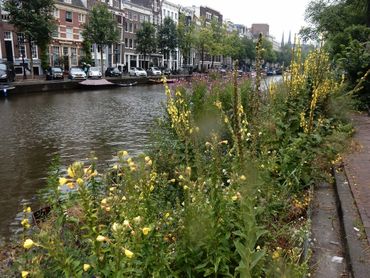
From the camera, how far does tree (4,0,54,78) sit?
107 feet

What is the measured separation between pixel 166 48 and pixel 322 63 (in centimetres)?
6226

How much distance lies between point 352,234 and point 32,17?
34425 millimetres

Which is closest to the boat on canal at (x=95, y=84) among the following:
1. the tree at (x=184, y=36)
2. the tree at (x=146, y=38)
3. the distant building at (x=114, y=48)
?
the distant building at (x=114, y=48)

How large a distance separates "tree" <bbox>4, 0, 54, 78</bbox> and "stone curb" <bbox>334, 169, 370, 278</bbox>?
32992 millimetres

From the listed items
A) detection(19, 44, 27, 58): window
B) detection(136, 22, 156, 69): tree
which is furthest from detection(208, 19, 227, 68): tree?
detection(19, 44, 27, 58): window

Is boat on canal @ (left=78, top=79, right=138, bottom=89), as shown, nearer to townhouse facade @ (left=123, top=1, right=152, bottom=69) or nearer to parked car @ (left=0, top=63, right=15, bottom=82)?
parked car @ (left=0, top=63, right=15, bottom=82)

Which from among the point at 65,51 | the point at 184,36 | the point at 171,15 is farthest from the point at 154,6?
the point at 65,51

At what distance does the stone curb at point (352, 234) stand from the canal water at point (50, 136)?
5258mm

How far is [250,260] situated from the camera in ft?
8.15

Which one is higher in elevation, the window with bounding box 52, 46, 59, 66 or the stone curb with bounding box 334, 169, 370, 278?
the window with bounding box 52, 46, 59, 66

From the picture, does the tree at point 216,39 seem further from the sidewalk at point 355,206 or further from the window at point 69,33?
the sidewalk at point 355,206

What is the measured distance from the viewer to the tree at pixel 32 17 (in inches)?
1283

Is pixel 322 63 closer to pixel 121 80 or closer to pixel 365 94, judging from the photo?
pixel 365 94

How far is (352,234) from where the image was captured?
399cm
